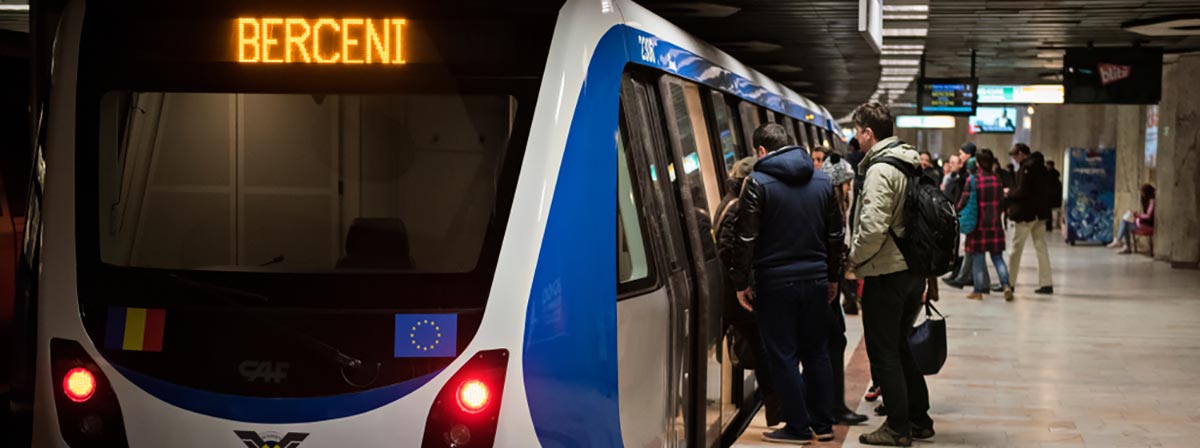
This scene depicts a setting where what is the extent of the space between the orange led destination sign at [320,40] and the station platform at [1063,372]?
367 centimetres

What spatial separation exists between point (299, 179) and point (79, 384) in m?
0.93

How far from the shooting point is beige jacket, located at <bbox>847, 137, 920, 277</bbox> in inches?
282

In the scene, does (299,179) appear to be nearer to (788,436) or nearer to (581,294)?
(581,294)

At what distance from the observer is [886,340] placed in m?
7.28

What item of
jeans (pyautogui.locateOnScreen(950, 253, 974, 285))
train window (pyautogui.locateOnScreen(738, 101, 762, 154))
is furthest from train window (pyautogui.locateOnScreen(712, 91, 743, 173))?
jeans (pyautogui.locateOnScreen(950, 253, 974, 285))

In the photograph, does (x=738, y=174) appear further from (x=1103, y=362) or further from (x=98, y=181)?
(x=1103, y=362)

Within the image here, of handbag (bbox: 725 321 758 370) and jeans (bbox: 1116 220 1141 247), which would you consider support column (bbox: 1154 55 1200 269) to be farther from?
handbag (bbox: 725 321 758 370)

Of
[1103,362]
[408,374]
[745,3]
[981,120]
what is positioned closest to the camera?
[408,374]

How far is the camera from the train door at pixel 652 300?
4895mm

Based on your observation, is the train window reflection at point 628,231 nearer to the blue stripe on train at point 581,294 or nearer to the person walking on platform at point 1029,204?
the blue stripe on train at point 581,294

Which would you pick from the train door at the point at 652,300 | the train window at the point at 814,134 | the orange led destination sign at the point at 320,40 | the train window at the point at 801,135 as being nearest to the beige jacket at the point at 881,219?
the train door at the point at 652,300

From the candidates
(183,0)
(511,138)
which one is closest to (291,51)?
(183,0)

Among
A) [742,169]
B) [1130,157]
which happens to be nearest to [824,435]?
[742,169]

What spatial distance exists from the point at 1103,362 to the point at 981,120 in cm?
2572
